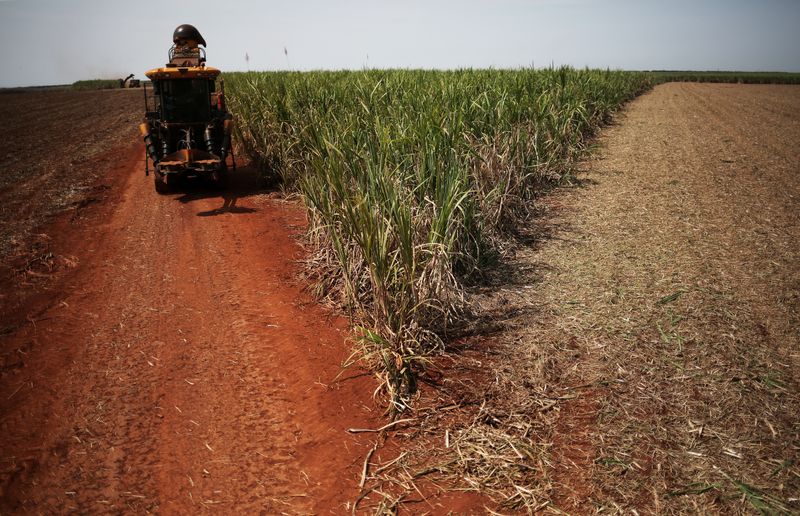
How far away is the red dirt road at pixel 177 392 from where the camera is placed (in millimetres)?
2787

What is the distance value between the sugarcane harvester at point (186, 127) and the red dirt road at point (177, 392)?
2819mm

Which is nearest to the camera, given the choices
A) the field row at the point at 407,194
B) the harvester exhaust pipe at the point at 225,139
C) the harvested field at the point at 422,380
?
the harvested field at the point at 422,380

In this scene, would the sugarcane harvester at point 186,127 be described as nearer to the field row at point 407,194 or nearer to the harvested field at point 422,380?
the field row at point 407,194

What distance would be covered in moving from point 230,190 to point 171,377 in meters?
6.05

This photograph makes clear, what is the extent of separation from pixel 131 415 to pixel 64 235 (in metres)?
4.52

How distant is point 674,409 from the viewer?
3150 millimetres

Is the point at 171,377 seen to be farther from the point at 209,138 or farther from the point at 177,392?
the point at 209,138

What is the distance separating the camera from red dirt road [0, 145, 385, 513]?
2.79 m

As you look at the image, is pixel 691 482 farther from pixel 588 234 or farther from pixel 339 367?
pixel 588 234

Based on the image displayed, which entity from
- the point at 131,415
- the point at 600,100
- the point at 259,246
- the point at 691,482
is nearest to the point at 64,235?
the point at 259,246

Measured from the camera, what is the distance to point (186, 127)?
896 centimetres

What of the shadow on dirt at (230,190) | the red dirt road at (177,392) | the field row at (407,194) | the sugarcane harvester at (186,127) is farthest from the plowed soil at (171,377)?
the sugarcane harvester at (186,127)

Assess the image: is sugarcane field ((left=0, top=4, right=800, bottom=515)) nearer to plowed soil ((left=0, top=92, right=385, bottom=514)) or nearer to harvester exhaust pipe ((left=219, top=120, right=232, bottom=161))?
plowed soil ((left=0, top=92, right=385, bottom=514))

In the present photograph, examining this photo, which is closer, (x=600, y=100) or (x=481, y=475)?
(x=481, y=475)
